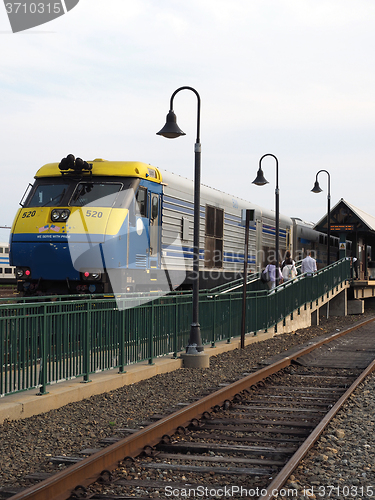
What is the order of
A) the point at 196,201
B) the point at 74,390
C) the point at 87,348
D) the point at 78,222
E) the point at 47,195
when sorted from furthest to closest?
1. the point at 47,195
2. the point at 78,222
3. the point at 196,201
4. the point at 87,348
5. the point at 74,390

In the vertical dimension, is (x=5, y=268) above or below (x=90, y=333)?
above

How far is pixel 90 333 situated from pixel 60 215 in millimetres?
5658

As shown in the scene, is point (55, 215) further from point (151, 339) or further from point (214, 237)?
point (214, 237)

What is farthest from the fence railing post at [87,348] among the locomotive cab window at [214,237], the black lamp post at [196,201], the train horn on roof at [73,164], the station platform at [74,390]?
the locomotive cab window at [214,237]

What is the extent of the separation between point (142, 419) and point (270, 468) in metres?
2.44

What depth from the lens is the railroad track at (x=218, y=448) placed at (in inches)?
209

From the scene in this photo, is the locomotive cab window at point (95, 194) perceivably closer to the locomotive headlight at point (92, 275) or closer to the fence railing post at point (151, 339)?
the locomotive headlight at point (92, 275)

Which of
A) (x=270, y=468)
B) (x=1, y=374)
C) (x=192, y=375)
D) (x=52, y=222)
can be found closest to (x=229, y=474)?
(x=270, y=468)

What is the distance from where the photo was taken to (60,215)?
1447 cm

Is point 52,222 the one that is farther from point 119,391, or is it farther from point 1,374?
point 1,374

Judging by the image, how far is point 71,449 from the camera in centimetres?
656

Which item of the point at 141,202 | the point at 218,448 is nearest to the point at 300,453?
the point at 218,448

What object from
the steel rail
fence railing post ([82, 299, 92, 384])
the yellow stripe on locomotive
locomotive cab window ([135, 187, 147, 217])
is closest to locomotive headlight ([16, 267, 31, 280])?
the yellow stripe on locomotive

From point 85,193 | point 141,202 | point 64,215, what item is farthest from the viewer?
point 141,202
